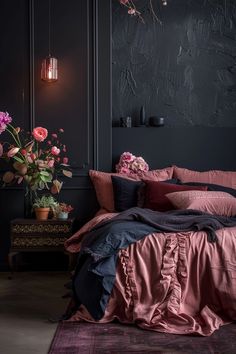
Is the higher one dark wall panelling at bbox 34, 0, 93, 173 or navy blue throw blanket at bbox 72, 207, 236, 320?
dark wall panelling at bbox 34, 0, 93, 173

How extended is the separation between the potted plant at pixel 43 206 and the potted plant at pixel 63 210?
0.05m

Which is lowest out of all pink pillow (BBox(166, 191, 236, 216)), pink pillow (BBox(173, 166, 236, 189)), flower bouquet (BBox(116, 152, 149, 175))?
pink pillow (BBox(166, 191, 236, 216))

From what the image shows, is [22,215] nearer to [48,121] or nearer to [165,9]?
[48,121]

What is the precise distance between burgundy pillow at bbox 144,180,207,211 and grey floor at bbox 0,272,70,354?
1115 mm

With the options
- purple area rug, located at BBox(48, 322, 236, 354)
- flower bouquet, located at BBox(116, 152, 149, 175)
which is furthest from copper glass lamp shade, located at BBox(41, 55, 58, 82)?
purple area rug, located at BBox(48, 322, 236, 354)

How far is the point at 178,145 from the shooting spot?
541cm

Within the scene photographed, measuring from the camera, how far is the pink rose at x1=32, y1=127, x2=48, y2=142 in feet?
15.7

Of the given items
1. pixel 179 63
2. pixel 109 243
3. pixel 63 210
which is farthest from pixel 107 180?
pixel 109 243

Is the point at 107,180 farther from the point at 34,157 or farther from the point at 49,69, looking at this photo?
the point at 49,69

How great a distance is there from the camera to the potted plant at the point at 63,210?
486cm

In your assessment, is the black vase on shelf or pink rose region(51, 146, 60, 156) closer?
pink rose region(51, 146, 60, 156)

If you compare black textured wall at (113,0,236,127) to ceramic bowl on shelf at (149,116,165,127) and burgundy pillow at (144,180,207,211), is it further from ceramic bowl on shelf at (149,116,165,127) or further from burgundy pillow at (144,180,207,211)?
burgundy pillow at (144,180,207,211)

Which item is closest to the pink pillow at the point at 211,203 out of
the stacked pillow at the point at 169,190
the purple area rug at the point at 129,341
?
the stacked pillow at the point at 169,190

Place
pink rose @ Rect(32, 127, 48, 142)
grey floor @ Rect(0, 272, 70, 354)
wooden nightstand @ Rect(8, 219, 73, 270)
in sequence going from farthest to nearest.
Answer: pink rose @ Rect(32, 127, 48, 142), wooden nightstand @ Rect(8, 219, 73, 270), grey floor @ Rect(0, 272, 70, 354)
